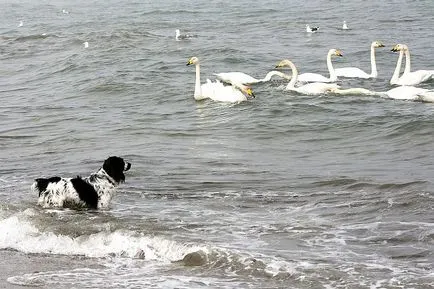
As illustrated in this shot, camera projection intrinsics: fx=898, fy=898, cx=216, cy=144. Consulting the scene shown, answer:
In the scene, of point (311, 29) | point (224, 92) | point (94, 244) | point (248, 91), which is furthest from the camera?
point (311, 29)

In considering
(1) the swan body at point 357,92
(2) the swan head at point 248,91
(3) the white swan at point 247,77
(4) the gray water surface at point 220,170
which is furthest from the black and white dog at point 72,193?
(3) the white swan at point 247,77

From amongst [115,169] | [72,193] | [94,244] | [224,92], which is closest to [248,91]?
[224,92]

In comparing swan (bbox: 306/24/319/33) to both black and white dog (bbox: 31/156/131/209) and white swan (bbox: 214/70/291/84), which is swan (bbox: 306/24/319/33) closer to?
white swan (bbox: 214/70/291/84)

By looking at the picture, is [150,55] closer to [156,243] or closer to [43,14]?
[156,243]

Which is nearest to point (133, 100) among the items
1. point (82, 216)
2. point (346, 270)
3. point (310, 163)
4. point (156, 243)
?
point (310, 163)

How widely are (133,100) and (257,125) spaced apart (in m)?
4.05

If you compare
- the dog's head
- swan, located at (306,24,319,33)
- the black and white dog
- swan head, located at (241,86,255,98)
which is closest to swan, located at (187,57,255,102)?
swan head, located at (241,86,255,98)

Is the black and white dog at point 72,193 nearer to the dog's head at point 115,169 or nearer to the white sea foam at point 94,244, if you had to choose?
the dog's head at point 115,169

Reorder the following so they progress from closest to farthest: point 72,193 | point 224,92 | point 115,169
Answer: point 72,193, point 115,169, point 224,92

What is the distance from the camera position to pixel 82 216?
894cm

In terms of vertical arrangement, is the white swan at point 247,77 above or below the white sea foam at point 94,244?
above

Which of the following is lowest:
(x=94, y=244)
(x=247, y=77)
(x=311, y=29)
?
(x=94, y=244)

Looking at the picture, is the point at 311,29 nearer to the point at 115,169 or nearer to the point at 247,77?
the point at 247,77

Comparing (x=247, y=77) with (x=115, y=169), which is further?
(x=247, y=77)
